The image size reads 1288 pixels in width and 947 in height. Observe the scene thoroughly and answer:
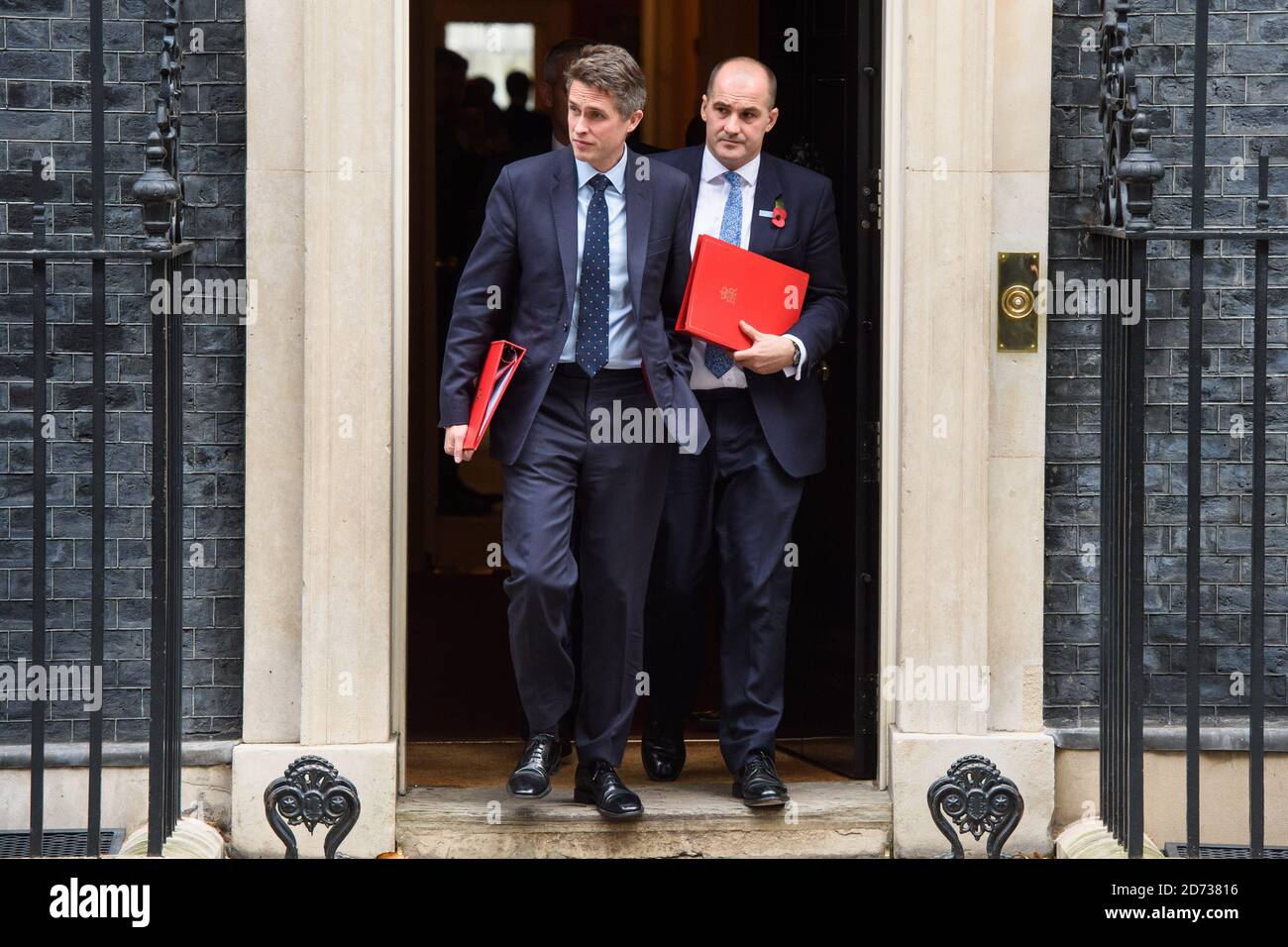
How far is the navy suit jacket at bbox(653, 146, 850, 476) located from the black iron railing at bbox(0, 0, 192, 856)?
1655mm

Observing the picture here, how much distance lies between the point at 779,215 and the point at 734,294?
0.42m

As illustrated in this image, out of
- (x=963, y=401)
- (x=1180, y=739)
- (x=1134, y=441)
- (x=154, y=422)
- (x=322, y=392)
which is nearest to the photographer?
(x=154, y=422)

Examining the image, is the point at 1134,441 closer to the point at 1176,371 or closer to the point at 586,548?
the point at 1176,371

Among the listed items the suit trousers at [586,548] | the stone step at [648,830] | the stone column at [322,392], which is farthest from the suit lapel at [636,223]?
the stone step at [648,830]

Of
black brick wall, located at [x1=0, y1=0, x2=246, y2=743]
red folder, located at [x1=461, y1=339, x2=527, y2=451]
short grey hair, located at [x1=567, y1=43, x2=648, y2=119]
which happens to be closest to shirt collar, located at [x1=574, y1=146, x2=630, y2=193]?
short grey hair, located at [x1=567, y1=43, x2=648, y2=119]

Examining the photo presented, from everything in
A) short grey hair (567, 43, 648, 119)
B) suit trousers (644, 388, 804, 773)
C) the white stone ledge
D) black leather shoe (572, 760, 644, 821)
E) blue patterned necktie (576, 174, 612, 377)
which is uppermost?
short grey hair (567, 43, 648, 119)

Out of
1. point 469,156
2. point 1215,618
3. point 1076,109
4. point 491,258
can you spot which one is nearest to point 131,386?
point 491,258

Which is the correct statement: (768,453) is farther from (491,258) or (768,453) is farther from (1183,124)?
(1183,124)

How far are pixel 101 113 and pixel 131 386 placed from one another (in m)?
1.14

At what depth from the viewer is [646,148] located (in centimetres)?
682

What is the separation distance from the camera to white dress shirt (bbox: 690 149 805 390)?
5973 millimetres

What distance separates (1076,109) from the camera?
611 centimetres

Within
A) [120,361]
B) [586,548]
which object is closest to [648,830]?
[586,548]

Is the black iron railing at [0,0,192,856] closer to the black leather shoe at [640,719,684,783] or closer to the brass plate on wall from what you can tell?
the black leather shoe at [640,719,684,783]
